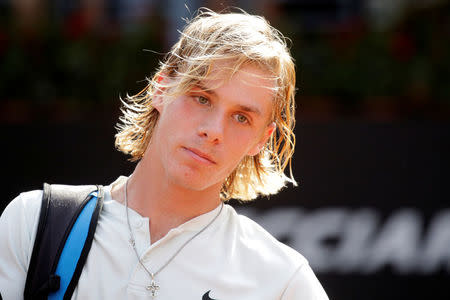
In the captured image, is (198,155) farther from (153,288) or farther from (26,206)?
(26,206)

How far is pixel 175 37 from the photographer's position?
6.57 meters

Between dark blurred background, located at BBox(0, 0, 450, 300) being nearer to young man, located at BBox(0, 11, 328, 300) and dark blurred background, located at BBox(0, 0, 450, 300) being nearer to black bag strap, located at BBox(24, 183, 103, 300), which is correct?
young man, located at BBox(0, 11, 328, 300)

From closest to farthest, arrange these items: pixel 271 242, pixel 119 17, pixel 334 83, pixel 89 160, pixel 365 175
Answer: pixel 271 242
pixel 365 175
pixel 89 160
pixel 334 83
pixel 119 17

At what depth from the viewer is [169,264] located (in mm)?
2332

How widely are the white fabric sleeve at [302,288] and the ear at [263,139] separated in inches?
18.4

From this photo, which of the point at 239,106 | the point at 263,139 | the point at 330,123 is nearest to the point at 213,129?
the point at 239,106

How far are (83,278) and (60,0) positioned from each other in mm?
6980

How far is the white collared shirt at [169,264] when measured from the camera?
2.25 meters

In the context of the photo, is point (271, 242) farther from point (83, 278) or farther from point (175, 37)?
point (175, 37)

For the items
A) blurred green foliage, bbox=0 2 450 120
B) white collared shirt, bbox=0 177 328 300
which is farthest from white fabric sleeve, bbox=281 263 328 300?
blurred green foliage, bbox=0 2 450 120

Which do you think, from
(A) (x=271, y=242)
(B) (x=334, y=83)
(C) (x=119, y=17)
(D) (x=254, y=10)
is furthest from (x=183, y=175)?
(C) (x=119, y=17)

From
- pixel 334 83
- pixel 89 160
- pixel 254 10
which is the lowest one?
pixel 89 160

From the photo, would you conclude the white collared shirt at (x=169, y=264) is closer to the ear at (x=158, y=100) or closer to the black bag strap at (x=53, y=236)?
the black bag strap at (x=53, y=236)

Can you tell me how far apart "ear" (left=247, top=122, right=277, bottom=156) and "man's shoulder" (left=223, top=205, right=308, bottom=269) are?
0.26m
